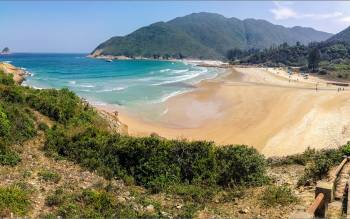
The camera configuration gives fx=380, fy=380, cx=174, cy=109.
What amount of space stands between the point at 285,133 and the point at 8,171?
2291 centimetres

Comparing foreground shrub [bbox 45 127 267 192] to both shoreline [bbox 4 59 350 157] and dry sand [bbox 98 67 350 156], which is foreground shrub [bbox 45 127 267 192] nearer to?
shoreline [bbox 4 59 350 157]

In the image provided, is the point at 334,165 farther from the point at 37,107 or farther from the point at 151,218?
the point at 37,107

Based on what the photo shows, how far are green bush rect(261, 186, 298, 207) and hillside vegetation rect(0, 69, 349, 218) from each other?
0.09 ft

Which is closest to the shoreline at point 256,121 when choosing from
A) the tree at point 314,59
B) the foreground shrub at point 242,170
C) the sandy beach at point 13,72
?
the foreground shrub at point 242,170

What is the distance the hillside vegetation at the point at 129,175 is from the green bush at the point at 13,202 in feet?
0.08

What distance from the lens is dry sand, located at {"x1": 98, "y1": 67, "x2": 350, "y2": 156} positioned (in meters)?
28.1

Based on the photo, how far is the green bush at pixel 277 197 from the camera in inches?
401

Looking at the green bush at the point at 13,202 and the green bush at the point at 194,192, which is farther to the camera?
the green bush at the point at 194,192

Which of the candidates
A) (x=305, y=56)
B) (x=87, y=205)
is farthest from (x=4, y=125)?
(x=305, y=56)

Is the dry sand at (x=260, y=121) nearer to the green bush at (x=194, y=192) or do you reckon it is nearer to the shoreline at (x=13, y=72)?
the green bush at (x=194, y=192)

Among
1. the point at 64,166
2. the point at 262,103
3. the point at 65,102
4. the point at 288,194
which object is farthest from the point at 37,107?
the point at 262,103

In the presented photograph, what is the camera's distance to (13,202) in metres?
9.74

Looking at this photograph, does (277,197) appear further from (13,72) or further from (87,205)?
(13,72)

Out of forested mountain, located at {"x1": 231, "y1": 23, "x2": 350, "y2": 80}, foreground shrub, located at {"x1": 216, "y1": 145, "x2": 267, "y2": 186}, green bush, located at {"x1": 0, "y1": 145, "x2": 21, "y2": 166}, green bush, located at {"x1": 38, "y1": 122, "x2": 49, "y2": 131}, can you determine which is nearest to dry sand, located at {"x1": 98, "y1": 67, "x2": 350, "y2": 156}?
green bush, located at {"x1": 38, "y1": 122, "x2": 49, "y2": 131}
